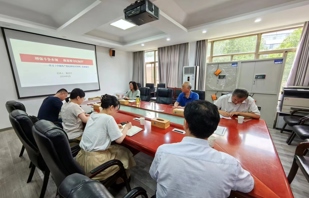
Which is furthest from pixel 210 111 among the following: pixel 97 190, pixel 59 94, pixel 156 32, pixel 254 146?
pixel 156 32

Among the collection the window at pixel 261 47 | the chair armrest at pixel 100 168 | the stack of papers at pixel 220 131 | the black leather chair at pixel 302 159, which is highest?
the window at pixel 261 47

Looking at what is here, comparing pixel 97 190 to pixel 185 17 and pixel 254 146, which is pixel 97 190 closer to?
pixel 254 146

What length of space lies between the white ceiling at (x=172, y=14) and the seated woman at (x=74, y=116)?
1.63m

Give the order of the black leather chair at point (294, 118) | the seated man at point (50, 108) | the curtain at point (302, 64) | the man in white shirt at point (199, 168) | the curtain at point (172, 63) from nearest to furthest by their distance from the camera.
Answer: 1. the man in white shirt at point (199, 168)
2. the seated man at point (50, 108)
3. the black leather chair at point (294, 118)
4. the curtain at point (302, 64)
5. the curtain at point (172, 63)

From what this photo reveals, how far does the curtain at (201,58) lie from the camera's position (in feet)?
13.5

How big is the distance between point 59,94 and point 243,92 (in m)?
2.86

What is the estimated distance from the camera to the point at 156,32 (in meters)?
3.90

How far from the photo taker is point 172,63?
4879 mm

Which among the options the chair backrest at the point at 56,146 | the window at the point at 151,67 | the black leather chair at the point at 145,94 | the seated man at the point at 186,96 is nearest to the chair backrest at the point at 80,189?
the chair backrest at the point at 56,146

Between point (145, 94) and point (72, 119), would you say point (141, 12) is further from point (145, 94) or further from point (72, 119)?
point (145, 94)

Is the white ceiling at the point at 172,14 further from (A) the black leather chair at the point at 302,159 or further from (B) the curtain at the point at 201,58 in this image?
(A) the black leather chair at the point at 302,159

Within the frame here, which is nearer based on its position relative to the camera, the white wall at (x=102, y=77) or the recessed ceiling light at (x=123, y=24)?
the white wall at (x=102, y=77)

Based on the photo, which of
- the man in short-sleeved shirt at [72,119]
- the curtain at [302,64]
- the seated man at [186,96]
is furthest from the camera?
the curtain at [302,64]

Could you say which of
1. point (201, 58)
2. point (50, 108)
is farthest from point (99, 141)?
point (201, 58)
